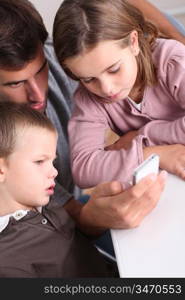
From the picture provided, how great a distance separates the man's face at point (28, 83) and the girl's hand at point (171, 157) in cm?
33

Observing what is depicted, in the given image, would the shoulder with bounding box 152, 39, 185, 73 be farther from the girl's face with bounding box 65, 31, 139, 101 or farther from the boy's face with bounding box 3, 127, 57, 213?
the boy's face with bounding box 3, 127, 57, 213

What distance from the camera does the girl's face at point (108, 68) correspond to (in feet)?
2.82

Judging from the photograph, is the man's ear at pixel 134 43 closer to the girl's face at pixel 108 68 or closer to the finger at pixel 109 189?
the girl's face at pixel 108 68

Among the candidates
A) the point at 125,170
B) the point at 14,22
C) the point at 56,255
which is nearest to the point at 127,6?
the point at 14,22

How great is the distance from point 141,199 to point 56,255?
24 centimetres

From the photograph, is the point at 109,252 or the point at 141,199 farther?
the point at 109,252

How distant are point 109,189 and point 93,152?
171 mm

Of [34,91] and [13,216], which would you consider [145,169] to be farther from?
[34,91]

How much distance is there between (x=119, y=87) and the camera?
0.92 meters

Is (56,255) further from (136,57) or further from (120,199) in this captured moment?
(136,57)

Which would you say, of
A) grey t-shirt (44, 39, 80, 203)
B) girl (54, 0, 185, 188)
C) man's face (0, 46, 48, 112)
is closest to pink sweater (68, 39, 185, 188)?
girl (54, 0, 185, 188)

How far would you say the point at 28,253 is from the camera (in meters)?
0.83

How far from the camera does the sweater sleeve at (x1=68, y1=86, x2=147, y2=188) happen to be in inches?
34.4

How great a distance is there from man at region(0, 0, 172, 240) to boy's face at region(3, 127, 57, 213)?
0.36 ft
